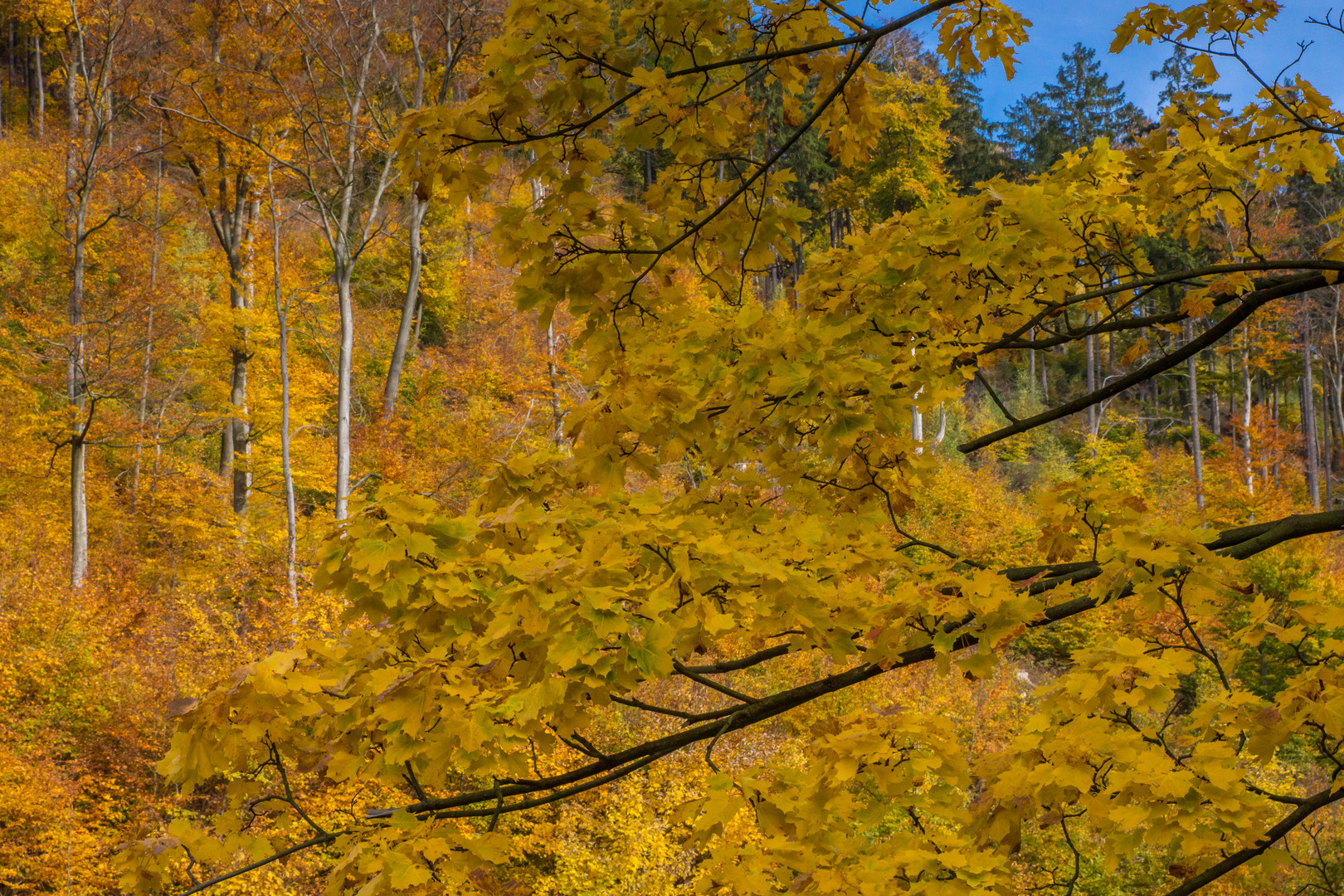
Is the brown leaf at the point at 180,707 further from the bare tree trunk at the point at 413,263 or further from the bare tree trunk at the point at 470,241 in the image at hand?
the bare tree trunk at the point at 470,241

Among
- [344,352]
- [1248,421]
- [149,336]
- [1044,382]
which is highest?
[149,336]

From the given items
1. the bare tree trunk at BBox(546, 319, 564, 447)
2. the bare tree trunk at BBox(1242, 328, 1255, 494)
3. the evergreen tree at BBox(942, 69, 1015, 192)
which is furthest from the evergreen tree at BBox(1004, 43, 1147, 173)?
the bare tree trunk at BBox(546, 319, 564, 447)

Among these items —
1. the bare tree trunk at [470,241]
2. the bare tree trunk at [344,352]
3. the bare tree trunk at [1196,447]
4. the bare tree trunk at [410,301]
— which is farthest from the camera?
the bare tree trunk at [470,241]

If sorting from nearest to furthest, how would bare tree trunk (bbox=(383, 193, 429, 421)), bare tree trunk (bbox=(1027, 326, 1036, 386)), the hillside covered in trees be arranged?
the hillside covered in trees
bare tree trunk (bbox=(1027, 326, 1036, 386))
bare tree trunk (bbox=(383, 193, 429, 421))

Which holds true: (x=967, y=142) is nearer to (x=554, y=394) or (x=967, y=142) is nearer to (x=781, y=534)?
(x=554, y=394)

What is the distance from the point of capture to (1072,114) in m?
31.1

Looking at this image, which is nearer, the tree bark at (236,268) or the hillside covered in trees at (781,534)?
the hillside covered in trees at (781,534)

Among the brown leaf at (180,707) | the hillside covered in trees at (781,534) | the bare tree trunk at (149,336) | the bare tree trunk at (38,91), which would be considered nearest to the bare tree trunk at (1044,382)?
the bare tree trunk at (149,336)

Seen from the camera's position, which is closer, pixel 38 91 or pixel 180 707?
pixel 180 707

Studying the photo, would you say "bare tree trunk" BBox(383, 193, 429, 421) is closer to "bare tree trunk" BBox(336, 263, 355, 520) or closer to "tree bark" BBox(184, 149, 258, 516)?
"bare tree trunk" BBox(336, 263, 355, 520)

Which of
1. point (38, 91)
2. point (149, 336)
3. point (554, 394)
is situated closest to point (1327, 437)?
point (554, 394)

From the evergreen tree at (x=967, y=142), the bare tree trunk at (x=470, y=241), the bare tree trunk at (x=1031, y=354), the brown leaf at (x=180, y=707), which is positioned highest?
the evergreen tree at (x=967, y=142)

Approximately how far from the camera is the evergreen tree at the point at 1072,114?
30047 millimetres

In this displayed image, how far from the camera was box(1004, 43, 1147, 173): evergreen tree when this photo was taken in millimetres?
30047
